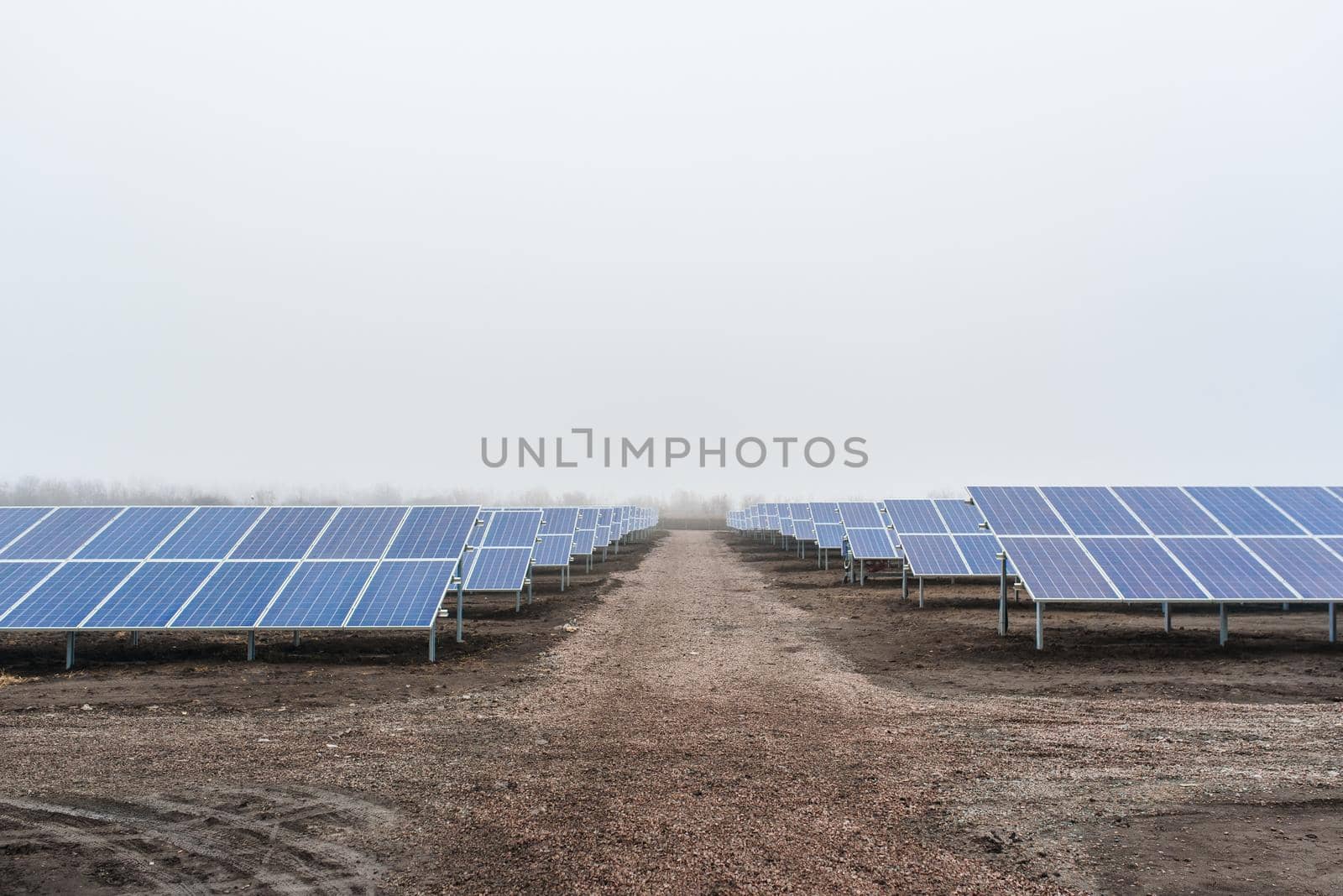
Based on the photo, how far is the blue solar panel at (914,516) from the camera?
28406 mm

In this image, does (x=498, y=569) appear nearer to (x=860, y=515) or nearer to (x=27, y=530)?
(x=27, y=530)

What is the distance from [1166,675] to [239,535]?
772 inches

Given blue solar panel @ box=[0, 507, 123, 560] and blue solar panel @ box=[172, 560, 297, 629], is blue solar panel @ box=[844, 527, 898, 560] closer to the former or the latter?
blue solar panel @ box=[172, 560, 297, 629]

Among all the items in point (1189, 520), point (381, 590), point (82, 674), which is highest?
point (1189, 520)

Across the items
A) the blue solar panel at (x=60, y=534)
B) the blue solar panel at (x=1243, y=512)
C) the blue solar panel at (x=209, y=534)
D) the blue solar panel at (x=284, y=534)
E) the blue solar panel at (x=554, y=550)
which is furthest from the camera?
the blue solar panel at (x=554, y=550)

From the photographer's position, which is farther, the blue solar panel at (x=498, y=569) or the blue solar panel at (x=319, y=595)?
the blue solar panel at (x=498, y=569)

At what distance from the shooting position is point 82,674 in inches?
567

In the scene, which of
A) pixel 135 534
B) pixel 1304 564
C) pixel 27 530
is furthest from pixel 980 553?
pixel 27 530

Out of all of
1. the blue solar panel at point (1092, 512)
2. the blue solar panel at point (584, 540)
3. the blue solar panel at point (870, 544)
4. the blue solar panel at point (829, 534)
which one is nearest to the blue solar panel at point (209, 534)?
the blue solar panel at point (1092, 512)

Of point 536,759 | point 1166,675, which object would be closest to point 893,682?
point 1166,675

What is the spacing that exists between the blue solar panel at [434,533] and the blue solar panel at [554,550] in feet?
37.3

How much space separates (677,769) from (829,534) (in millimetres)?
33315

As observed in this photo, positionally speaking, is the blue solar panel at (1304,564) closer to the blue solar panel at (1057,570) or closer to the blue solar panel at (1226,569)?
the blue solar panel at (1226,569)

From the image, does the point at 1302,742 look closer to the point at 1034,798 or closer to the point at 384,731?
the point at 1034,798
